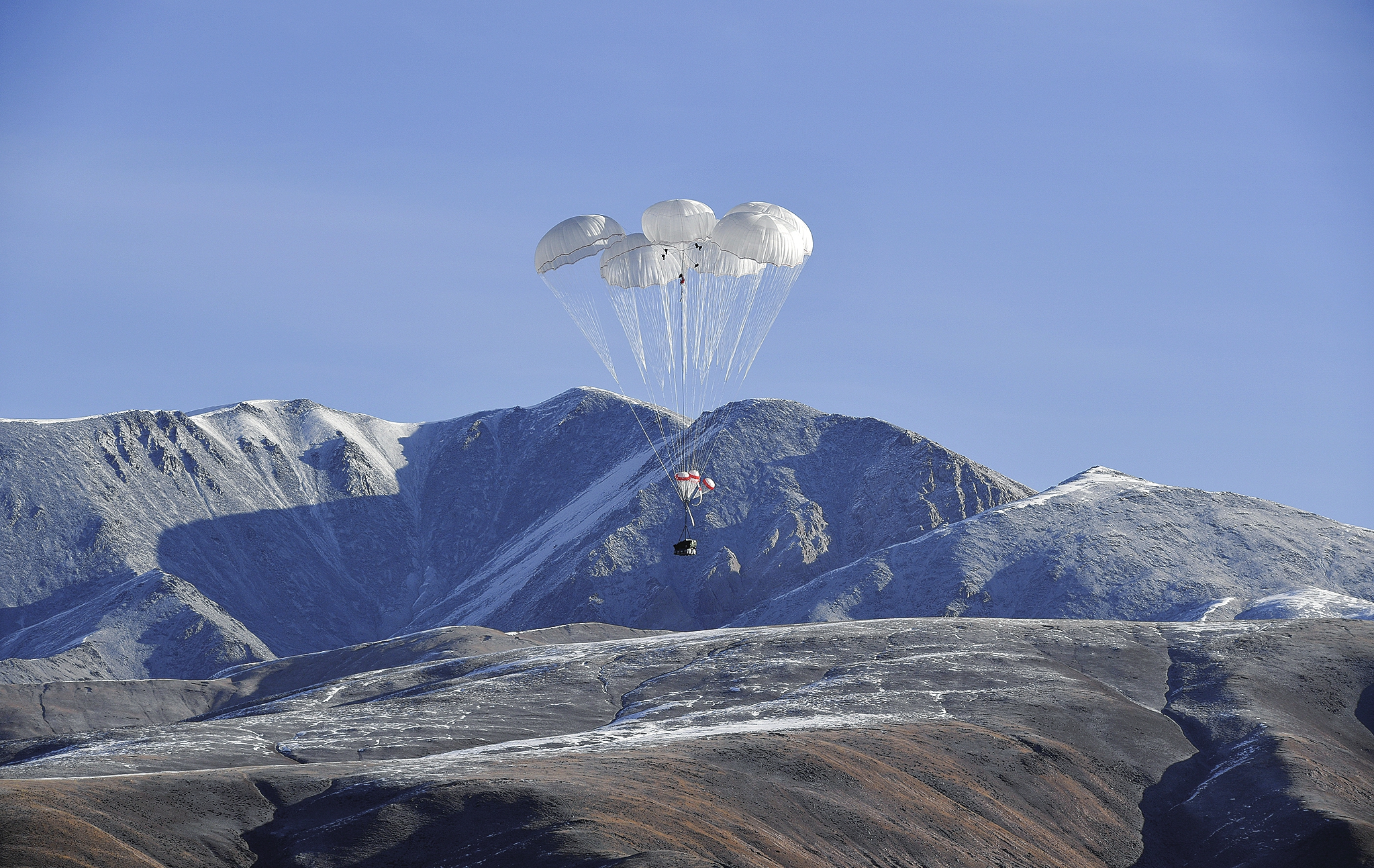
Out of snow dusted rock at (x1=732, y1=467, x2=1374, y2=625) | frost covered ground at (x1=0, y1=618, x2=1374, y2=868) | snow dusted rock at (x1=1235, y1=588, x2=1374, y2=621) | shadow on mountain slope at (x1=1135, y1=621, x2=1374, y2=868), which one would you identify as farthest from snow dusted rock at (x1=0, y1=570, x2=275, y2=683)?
shadow on mountain slope at (x1=1135, y1=621, x2=1374, y2=868)

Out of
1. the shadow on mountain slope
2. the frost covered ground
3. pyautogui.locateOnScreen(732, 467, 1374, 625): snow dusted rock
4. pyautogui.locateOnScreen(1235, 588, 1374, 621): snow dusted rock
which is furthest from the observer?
pyautogui.locateOnScreen(732, 467, 1374, 625): snow dusted rock

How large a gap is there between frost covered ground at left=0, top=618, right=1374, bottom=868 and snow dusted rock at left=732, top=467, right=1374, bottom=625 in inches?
1247

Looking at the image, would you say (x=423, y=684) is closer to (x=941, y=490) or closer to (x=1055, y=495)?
(x=1055, y=495)

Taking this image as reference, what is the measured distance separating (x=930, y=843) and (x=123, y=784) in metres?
31.3

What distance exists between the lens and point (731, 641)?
105m

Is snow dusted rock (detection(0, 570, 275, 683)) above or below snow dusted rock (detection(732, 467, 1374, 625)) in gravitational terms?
below

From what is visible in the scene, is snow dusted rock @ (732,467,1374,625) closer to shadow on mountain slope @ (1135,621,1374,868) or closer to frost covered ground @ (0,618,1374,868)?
frost covered ground @ (0,618,1374,868)

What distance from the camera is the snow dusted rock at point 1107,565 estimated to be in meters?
136

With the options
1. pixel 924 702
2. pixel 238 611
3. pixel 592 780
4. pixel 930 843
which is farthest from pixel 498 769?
pixel 238 611

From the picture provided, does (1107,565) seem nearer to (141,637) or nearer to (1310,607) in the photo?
(1310,607)

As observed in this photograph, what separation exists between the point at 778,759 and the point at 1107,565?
8986 cm

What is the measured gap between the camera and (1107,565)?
466 feet

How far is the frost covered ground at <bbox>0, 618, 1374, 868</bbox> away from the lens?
163 feet

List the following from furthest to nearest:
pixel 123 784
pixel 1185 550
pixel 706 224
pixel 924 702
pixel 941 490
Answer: pixel 941 490 → pixel 1185 550 → pixel 924 702 → pixel 706 224 → pixel 123 784
